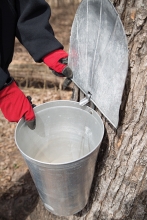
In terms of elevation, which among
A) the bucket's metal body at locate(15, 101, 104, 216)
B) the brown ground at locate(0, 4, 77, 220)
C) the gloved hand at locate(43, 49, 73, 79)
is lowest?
the brown ground at locate(0, 4, 77, 220)

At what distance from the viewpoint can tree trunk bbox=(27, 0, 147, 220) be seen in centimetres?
107

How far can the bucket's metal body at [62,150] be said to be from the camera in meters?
1.15

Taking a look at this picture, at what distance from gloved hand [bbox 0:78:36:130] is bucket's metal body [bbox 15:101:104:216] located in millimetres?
43

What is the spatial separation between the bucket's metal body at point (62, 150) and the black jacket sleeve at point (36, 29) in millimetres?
321

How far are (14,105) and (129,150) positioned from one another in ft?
1.94

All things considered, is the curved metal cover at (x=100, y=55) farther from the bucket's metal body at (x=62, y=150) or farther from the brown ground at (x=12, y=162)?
the brown ground at (x=12, y=162)

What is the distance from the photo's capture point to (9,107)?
1.41m

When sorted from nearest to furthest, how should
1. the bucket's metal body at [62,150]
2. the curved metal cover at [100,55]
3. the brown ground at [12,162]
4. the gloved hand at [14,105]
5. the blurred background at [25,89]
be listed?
1. the curved metal cover at [100,55]
2. the bucket's metal body at [62,150]
3. the gloved hand at [14,105]
4. the brown ground at [12,162]
5. the blurred background at [25,89]

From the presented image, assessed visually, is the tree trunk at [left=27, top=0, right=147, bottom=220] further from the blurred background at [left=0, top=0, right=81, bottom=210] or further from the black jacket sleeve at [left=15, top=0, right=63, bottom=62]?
the blurred background at [left=0, top=0, right=81, bottom=210]

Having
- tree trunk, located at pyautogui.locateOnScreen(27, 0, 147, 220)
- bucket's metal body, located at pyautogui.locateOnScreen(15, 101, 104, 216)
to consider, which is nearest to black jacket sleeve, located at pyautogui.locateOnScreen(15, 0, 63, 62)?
bucket's metal body, located at pyautogui.locateOnScreen(15, 101, 104, 216)

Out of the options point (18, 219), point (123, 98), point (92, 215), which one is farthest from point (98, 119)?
point (18, 219)

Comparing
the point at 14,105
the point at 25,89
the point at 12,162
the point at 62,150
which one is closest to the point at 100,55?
the point at 14,105

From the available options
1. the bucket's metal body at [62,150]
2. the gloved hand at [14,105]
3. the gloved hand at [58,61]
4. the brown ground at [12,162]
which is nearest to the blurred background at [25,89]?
the brown ground at [12,162]

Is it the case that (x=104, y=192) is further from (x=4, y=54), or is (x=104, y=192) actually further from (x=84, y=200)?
(x=4, y=54)
